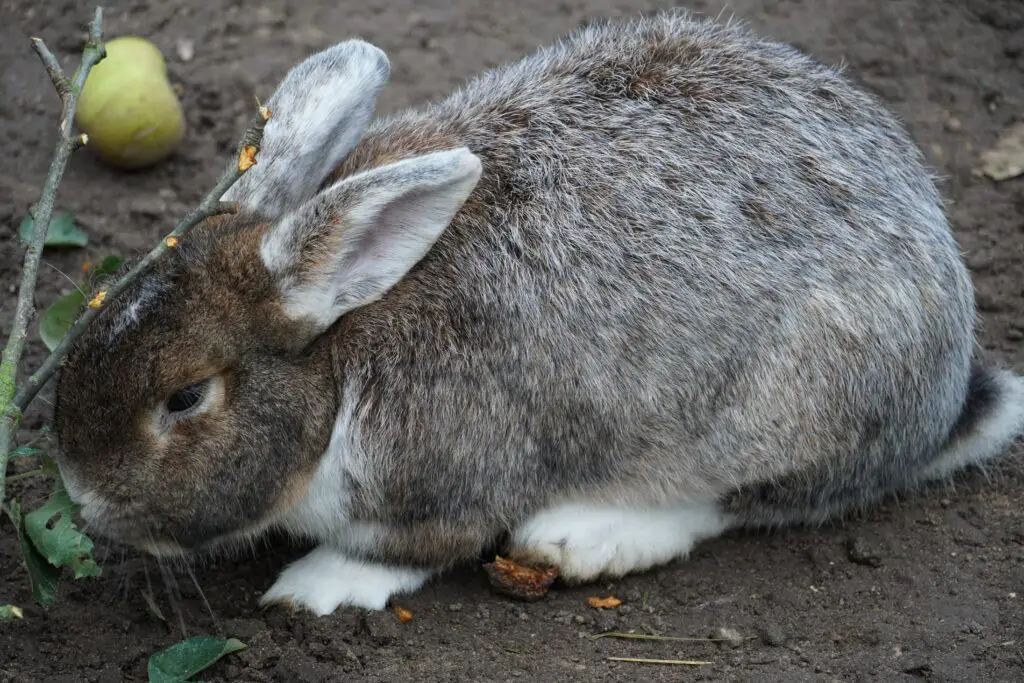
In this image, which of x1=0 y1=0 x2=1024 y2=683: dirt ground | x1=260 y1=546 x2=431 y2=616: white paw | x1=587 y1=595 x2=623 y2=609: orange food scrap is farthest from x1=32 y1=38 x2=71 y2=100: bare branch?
x1=587 y1=595 x2=623 y2=609: orange food scrap

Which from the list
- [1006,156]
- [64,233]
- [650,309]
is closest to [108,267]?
[64,233]

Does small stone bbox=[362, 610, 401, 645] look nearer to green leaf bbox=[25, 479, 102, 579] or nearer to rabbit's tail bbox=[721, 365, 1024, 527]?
green leaf bbox=[25, 479, 102, 579]

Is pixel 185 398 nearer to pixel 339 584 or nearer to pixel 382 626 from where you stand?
pixel 339 584

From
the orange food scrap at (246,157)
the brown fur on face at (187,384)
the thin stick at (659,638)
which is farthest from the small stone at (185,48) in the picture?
the thin stick at (659,638)

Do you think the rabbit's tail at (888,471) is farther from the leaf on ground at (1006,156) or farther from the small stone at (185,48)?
the small stone at (185,48)

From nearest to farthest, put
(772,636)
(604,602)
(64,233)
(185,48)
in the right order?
1. (772,636)
2. (604,602)
3. (64,233)
4. (185,48)

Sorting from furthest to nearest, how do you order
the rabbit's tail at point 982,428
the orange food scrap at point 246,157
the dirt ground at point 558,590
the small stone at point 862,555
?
the rabbit's tail at point 982,428 < the small stone at point 862,555 < the dirt ground at point 558,590 < the orange food scrap at point 246,157
